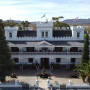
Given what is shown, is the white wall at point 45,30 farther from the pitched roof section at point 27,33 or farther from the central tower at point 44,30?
the pitched roof section at point 27,33

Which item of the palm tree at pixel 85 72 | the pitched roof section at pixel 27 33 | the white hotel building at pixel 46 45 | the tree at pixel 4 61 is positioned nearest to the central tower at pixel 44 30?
the white hotel building at pixel 46 45

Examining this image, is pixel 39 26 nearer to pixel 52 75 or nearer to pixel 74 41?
pixel 74 41

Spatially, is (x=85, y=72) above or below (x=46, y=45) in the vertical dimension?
below

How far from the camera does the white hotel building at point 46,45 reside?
39.3 meters

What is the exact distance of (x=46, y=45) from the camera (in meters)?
38.9

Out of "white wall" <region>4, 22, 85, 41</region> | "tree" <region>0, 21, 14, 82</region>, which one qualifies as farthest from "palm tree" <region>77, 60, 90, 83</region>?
"white wall" <region>4, 22, 85, 41</region>

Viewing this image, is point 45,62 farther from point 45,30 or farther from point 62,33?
point 62,33

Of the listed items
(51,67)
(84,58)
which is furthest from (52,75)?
(84,58)

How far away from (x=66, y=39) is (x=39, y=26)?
768 centimetres

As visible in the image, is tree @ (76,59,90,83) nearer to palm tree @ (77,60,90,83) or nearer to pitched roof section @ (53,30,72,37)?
palm tree @ (77,60,90,83)

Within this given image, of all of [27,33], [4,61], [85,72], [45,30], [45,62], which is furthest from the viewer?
[27,33]

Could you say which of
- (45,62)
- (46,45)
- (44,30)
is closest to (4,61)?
(46,45)

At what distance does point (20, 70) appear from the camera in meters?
38.1

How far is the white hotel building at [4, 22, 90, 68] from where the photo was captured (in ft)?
129
